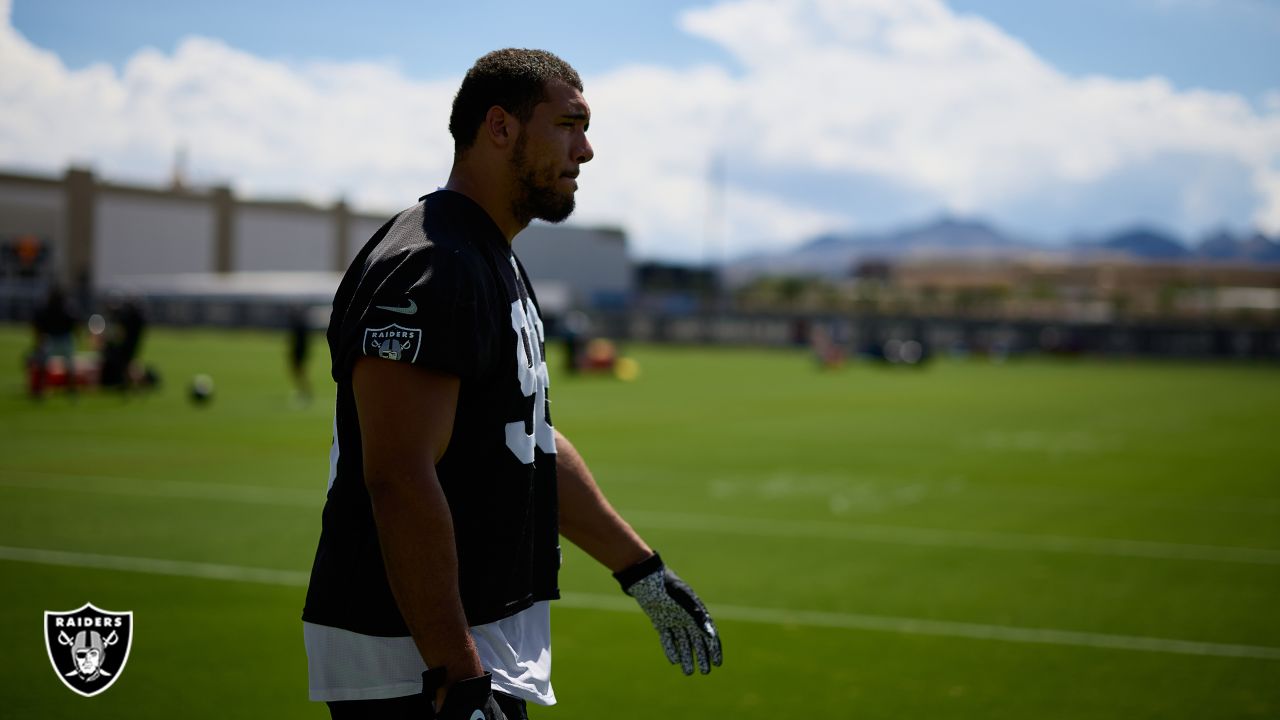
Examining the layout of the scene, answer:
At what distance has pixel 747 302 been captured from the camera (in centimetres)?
11694

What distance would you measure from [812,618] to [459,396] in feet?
19.3

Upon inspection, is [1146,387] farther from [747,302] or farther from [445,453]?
[747,302]

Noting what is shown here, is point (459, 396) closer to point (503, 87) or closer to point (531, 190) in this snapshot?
point (531, 190)

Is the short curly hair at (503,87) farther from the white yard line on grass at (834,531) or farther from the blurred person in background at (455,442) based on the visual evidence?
the white yard line on grass at (834,531)

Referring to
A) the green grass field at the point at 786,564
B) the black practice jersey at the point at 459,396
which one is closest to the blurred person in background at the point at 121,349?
the green grass field at the point at 786,564

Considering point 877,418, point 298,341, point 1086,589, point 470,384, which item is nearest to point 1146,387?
point 877,418

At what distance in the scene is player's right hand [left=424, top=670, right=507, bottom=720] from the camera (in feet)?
8.92

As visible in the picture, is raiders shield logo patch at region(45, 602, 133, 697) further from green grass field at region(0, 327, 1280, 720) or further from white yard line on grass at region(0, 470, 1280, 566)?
white yard line on grass at region(0, 470, 1280, 566)

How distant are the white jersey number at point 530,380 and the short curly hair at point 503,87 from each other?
45 cm

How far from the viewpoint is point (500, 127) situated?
3086mm

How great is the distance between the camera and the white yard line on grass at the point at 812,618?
7.84m

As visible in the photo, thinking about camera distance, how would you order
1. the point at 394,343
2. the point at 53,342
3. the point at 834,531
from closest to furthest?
1. the point at 394,343
2. the point at 834,531
3. the point at 53,342

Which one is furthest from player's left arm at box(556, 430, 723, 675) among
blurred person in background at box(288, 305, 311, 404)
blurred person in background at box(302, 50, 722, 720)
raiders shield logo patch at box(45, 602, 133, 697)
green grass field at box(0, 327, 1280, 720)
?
blurred person in background at box(288, 305, 311, 404)

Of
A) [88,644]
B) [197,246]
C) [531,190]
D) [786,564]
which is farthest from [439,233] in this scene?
[197,246]
